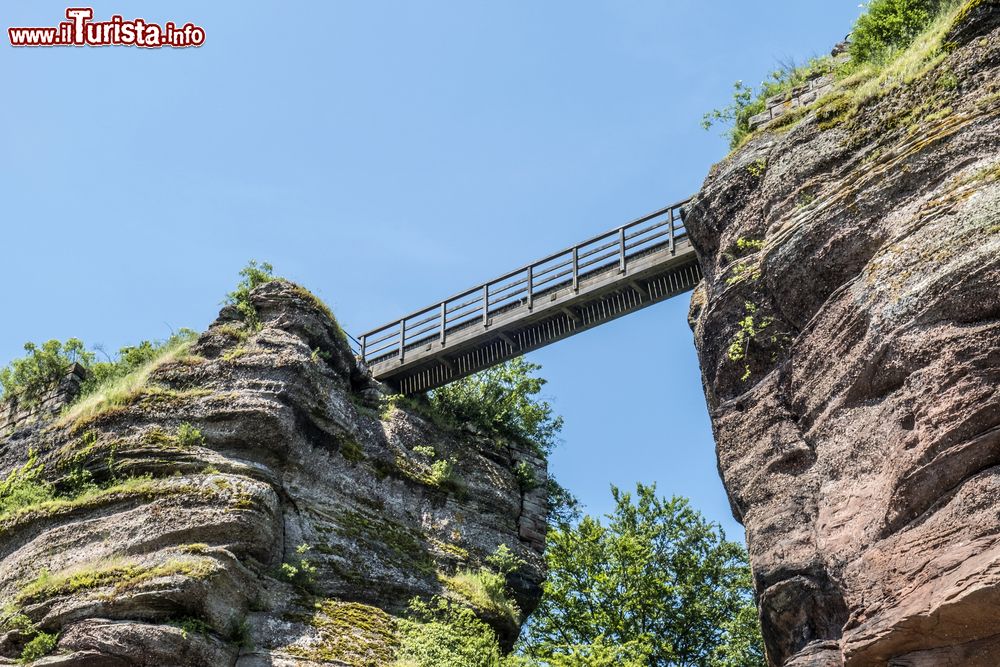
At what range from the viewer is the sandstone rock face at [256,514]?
16.5 metres

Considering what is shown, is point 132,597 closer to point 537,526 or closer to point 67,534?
point 67,534

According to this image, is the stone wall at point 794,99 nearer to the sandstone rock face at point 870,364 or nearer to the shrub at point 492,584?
the sandstone rock face at point 870,364

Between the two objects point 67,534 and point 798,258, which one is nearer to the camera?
point 798,258

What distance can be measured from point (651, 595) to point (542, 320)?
7428 millimetres

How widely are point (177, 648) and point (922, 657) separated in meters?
10.5

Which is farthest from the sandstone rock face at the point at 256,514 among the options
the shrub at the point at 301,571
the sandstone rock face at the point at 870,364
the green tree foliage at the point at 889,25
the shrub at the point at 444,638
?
the green tree foliage at the point at 889,25

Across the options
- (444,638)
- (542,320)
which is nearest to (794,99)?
(542,320)

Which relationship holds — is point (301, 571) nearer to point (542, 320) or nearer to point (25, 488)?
point (25, 488)

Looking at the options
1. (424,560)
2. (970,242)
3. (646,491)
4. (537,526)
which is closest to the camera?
(970,242)

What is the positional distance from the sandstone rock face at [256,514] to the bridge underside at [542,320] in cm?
140

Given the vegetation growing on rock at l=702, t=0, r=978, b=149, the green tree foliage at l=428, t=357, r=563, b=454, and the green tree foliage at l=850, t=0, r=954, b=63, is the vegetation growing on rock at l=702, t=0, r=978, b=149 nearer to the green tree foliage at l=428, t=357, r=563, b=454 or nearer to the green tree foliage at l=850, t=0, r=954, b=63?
the green tree foliage at l=850, t=0, r=954, b=63

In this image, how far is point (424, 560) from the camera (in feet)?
69.1

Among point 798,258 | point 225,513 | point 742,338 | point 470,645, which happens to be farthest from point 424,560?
point 798,258

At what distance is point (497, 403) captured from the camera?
26.0 m
